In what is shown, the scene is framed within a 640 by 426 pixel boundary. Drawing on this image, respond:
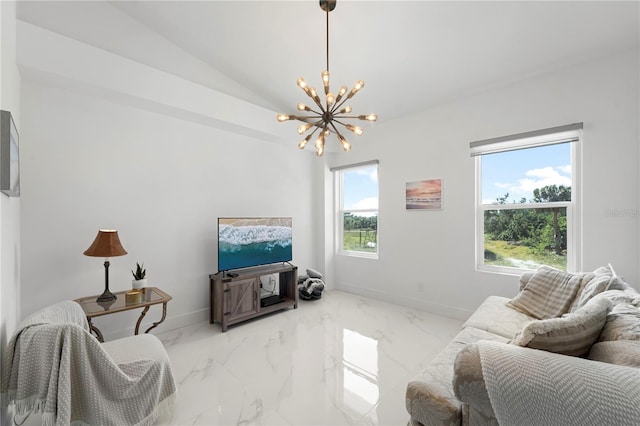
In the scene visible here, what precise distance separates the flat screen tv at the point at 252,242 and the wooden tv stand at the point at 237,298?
0.14 m

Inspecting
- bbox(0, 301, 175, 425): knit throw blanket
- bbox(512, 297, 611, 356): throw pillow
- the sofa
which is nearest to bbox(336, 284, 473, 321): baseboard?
the sofa

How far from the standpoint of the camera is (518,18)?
2.15 metres

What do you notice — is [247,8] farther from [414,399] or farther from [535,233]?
[535,233]

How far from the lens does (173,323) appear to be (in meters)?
2.98

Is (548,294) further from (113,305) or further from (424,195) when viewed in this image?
(113,305)

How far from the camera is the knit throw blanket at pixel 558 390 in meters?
0.80

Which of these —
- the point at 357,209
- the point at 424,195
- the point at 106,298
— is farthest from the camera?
the point at 357,209

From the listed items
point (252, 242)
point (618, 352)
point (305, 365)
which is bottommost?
point (305, 365)

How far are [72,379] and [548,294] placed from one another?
3234 millimetres

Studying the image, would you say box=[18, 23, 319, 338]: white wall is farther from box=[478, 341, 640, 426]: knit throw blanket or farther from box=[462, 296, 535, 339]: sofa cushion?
box=[478, 341, 640, 426]: knit throw blanket

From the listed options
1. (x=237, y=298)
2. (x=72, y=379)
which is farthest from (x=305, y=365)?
(x=72, y=379)

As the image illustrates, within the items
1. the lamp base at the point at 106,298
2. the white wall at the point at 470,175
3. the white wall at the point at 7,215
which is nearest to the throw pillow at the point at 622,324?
the white wall at the point at 470,175

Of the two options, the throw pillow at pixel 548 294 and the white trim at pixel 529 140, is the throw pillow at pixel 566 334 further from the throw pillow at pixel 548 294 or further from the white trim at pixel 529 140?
the white trim at pixel 529 140

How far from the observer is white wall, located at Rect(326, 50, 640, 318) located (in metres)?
2.33
